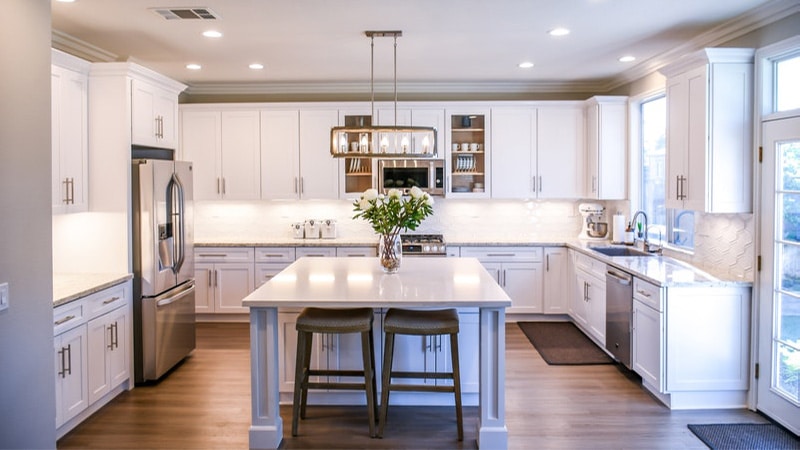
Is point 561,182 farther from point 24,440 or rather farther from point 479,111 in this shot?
point 24,440

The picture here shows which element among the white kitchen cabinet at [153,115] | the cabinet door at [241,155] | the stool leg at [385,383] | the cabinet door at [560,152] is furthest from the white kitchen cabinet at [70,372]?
the cabinet door at [560,152]

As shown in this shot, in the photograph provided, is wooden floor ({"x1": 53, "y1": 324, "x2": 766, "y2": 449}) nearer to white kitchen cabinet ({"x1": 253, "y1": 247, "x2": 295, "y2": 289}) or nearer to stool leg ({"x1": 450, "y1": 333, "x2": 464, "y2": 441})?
stool leg ({"x1": 450, "y1": 333, "x2": 464, "y2": 441})

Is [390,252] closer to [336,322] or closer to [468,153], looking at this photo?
[336,322]

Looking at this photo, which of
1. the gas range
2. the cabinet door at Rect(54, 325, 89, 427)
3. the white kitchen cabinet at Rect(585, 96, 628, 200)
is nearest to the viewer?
the cabinet door at Rect(54, 325, 89, 427)

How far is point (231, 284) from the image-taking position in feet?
20.5

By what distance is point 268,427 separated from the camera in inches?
129

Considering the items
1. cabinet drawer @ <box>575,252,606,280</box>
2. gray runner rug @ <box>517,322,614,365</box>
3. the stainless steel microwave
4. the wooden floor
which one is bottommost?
the wooden floor

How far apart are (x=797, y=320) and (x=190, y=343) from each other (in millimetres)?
4433

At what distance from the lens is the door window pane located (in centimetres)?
345

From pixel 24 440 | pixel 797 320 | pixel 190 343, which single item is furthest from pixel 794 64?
Result: pixel 190 343

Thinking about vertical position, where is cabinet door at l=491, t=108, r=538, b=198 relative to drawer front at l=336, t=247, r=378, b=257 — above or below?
above

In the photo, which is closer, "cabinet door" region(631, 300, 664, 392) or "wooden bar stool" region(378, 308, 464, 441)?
"wooden bar stool" region(378, 308, 464, 441)

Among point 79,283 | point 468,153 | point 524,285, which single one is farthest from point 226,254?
point 524,285

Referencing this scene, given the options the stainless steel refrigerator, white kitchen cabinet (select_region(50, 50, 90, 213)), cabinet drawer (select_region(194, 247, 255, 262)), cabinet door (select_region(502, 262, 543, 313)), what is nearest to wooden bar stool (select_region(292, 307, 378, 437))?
the stainless steel refrigerator
